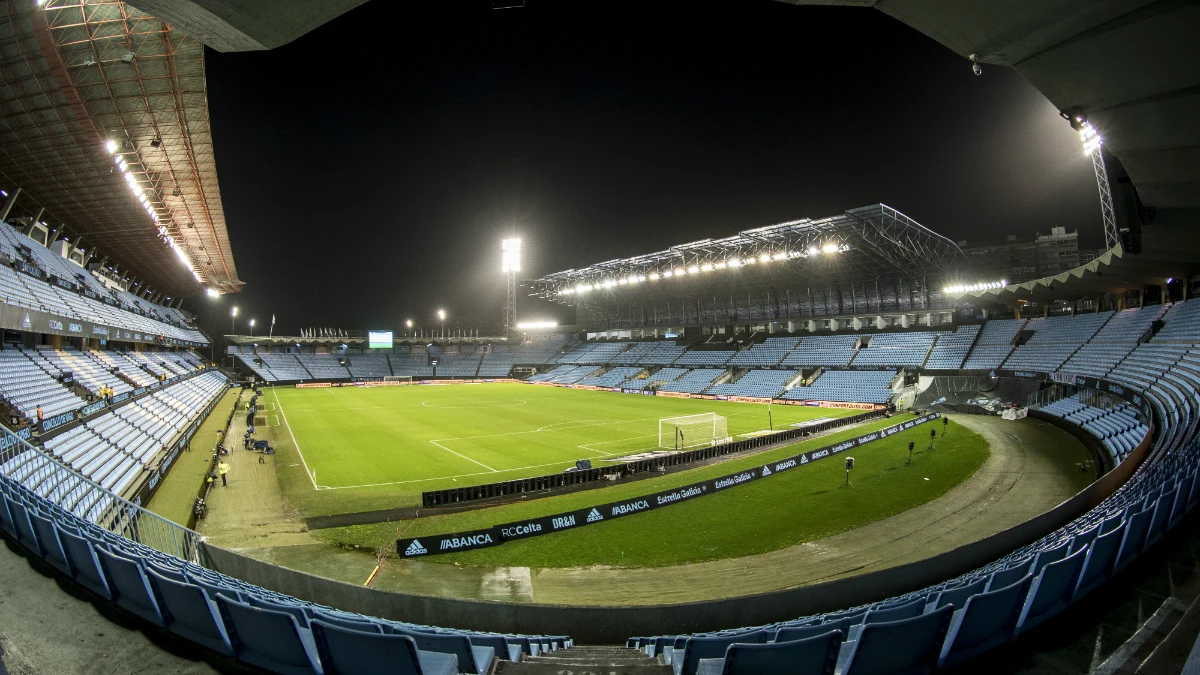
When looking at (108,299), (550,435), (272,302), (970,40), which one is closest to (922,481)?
(970,40)

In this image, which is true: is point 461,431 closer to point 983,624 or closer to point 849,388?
point 983,624

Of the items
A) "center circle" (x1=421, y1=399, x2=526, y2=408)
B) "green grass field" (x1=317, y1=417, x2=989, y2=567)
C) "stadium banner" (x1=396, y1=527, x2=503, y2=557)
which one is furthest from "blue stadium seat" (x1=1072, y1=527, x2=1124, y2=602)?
"center circle" (x1=421, y1=399, x2=526, y2=408)

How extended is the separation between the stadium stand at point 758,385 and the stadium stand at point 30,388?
46538 mm

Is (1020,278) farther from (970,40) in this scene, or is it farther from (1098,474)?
(970,40)

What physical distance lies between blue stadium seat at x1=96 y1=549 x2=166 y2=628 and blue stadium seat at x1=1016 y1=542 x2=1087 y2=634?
798 centimetres

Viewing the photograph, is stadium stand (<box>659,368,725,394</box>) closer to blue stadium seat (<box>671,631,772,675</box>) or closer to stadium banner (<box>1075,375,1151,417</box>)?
stadium banner (<box>1075,375,1151,417</box>)

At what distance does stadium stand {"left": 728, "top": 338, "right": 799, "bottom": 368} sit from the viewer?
57094mm

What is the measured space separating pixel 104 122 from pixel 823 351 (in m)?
57.0

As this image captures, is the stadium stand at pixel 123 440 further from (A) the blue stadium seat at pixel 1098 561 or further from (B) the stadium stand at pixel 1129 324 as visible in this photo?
(B) the stadium stand at pixel 1129 324

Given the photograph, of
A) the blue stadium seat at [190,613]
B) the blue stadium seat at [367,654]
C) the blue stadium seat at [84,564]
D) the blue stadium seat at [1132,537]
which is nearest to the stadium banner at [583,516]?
the blue stadium seat at [84,564]

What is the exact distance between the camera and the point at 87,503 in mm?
12227

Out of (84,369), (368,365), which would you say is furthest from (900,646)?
(368,365)

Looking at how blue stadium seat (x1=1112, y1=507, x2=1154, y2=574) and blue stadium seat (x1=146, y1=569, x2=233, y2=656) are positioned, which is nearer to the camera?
blue stadium seat (x1=146, y1=569, x2=233, y2=656)

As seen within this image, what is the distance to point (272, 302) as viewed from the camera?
254 ft
